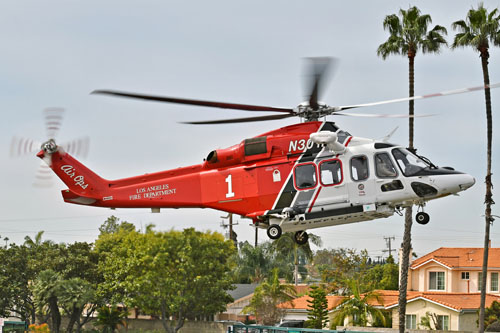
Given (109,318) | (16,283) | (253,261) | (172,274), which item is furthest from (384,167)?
(253,261)

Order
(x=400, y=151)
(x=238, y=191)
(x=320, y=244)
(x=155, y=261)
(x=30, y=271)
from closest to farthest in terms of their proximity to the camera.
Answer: (x=400, y=151) → (x=238, y=191) → (x=155, y=261) → (x=30, y=271) → (x=320, y=244)

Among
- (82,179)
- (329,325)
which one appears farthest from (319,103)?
(329,325)

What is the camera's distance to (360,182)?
22.9 meters

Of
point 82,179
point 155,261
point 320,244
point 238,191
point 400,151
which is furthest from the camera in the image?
point 320,244

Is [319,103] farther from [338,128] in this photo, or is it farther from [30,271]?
[30,271]

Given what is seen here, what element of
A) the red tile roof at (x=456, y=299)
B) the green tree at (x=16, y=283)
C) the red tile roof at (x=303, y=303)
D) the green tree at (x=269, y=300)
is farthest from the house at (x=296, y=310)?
the green tree at (x=16, y=283)

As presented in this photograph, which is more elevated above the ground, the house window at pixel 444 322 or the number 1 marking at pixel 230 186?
the number 1 marking at pixel 230 186

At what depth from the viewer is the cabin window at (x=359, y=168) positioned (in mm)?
22938

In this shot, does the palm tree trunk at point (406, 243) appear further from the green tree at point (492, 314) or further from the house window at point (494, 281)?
the house window at point (494, 281)

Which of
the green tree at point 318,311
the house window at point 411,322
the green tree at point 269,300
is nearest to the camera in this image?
the green tree at point 318,311

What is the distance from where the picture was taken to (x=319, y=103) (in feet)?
79.0

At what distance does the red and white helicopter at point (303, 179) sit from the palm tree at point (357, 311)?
33.2m

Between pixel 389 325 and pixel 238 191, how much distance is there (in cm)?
3678

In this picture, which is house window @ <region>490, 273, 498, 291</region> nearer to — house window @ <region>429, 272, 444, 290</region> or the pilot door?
house window @ <region>429, 272, 444, 290</region>
